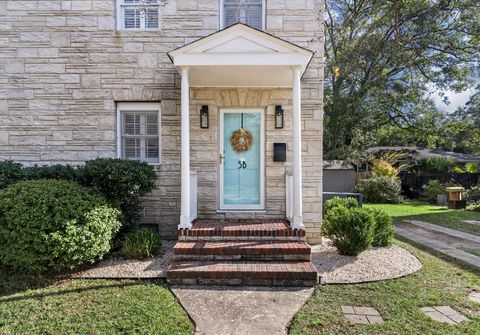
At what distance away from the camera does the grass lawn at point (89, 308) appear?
308 cm

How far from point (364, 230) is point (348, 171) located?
25.0 feet

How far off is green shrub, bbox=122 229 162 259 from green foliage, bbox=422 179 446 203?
43.7 feet

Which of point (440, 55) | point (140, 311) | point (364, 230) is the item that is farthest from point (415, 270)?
point (440, 55)

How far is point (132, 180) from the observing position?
519 cm

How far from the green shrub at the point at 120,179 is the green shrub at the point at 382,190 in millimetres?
10778

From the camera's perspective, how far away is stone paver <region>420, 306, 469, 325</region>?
10.7 feet

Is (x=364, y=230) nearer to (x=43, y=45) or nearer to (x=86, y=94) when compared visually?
(x=86, y=94)

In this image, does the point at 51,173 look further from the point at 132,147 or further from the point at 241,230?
the point at 241,230

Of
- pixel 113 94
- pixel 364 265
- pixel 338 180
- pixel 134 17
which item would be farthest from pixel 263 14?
pixel 338 180

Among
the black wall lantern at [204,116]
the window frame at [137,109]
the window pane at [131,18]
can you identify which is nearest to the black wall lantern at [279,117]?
the black wall lantern at [204,116]

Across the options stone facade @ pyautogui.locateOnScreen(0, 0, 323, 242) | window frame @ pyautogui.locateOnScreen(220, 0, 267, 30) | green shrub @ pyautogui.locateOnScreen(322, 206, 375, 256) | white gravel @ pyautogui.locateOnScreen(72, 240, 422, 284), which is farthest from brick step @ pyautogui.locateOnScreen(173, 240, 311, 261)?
window frame @ pyautogui.locateOnScreen(220, 0, 267, 30)

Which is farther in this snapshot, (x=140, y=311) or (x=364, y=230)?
(x=364, y=230)

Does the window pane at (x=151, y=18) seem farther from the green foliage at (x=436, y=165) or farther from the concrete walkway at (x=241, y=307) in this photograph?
the green foliage at (x=436, y=165)

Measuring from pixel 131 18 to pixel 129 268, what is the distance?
16.0 ft
